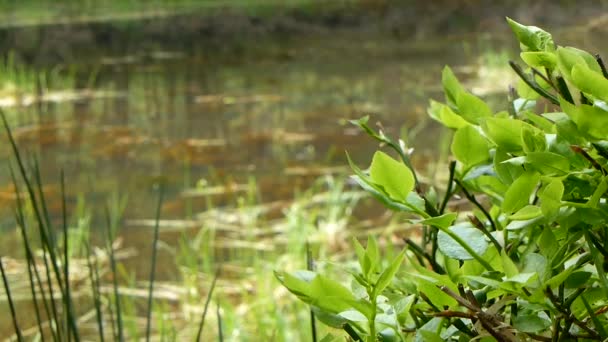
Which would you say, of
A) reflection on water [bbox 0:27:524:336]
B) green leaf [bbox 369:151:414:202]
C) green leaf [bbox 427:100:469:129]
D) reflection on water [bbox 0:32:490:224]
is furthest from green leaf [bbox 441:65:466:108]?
reflection on water [bbox 0:32:490:224]

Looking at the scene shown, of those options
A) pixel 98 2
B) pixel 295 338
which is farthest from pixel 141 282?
pixel 98 2

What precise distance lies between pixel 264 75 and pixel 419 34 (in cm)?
282

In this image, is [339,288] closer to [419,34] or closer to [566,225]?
[566,225]

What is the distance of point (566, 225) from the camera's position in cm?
43

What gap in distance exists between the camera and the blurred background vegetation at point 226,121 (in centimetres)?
260

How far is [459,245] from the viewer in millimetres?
445

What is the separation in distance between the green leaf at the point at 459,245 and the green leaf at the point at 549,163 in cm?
5

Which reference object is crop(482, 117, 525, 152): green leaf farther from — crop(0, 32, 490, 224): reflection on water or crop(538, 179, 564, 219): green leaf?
crop(0, 32, 490, 224): reflection on water

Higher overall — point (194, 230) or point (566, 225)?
point (566, 225)

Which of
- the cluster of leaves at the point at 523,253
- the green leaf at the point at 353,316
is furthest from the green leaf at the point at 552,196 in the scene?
the green leaf at the point at 353,316

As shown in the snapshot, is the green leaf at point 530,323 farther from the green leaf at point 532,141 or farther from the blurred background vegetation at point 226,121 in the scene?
the blurred background vegetation at point 226,121

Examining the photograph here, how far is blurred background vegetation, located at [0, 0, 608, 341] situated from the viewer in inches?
102

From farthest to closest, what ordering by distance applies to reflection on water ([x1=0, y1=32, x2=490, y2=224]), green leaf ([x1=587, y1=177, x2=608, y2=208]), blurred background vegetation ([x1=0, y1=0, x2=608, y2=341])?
1. reflection on water ([x1=0, y1=32, x2=490, y2=224])
2. blurred background vegetation ([x1=0, y1=0, x2=608, y2=341])
3. green leaf ([x1=587, y1=177, x2=608, y2=208])

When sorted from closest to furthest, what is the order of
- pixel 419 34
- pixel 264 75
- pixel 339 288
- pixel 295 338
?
pixel 339 288 → pixel 295 338 → pixel 264 75 → pixel 419 34
